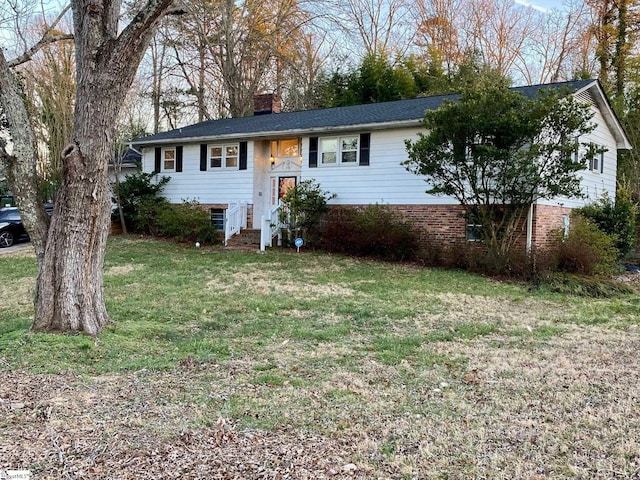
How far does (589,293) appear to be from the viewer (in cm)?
1024

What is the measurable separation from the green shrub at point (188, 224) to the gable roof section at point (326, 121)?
2.87 metres

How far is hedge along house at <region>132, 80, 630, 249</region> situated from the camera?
1465 centimetres

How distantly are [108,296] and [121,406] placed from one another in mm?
5262

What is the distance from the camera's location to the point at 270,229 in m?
16.3

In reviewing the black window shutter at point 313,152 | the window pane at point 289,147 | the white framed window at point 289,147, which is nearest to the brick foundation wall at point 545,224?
the black window shutter at point 313,152

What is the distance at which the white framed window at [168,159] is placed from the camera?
19.9 meters

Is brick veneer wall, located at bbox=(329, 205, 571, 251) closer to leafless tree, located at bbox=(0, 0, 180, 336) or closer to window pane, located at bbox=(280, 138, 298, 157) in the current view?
window pane, located at bbox=(280, 138, 298, 157)

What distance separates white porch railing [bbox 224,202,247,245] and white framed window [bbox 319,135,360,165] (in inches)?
131

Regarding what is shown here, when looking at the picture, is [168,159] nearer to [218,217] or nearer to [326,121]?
[218,217]

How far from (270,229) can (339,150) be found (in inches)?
132

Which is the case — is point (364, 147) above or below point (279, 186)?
above

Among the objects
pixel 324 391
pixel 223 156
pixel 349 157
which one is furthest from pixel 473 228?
pixel 324 391

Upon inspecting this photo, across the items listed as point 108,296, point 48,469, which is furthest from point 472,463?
point 108,296

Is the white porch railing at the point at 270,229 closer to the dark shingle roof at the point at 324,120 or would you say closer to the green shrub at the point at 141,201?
the dark shingle roof at the point at 324,120
